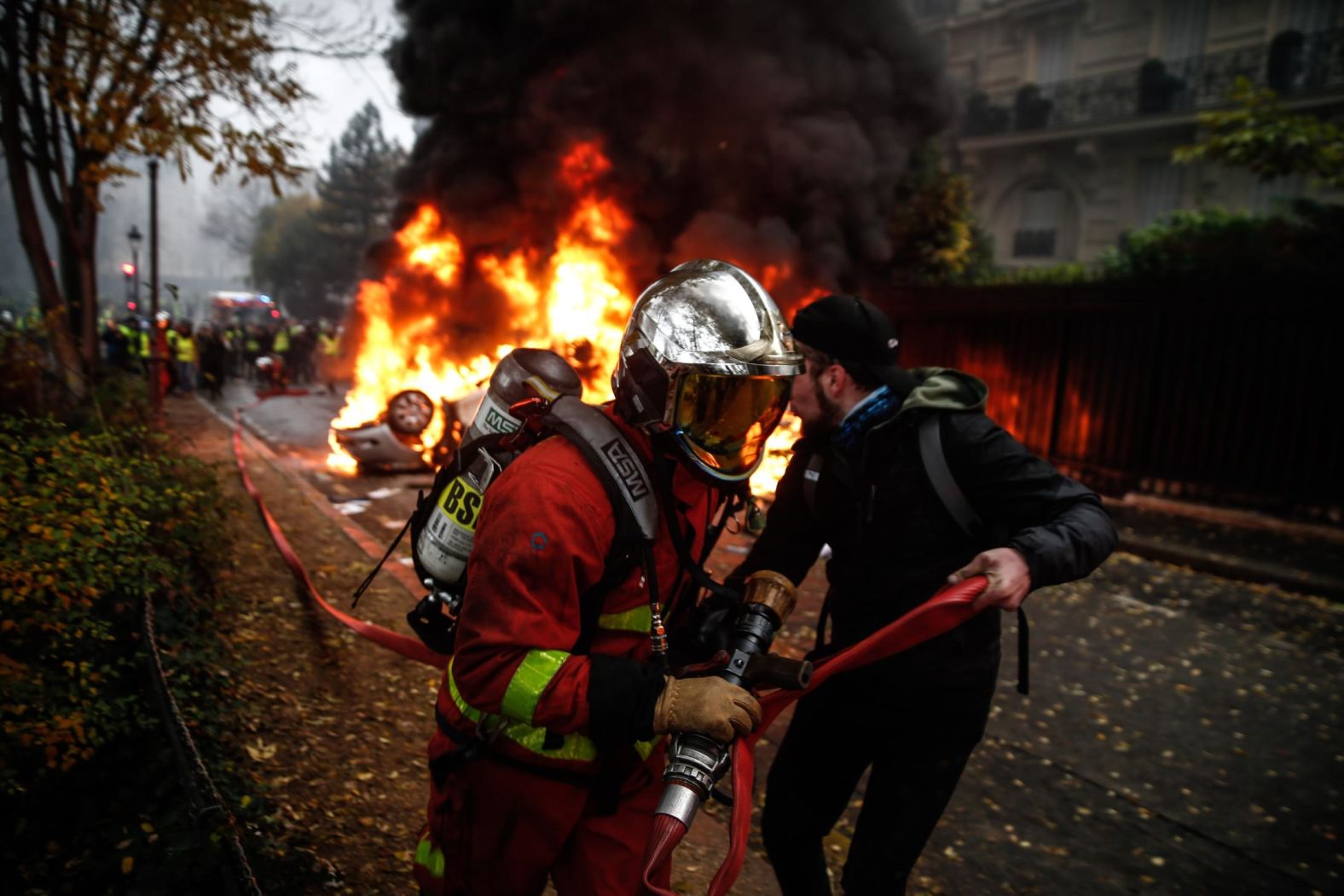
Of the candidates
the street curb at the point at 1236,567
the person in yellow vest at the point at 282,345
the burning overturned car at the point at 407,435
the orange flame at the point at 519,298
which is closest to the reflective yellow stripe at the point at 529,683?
the street curb at the point at 1236,567

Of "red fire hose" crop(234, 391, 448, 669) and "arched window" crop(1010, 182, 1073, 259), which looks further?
"arched window" crop(1010, 182, 1073, 259)

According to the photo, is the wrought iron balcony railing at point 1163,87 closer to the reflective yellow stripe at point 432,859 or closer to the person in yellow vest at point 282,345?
the reflective yellow stripe at point 432,859

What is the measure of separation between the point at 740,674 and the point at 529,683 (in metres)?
0.52

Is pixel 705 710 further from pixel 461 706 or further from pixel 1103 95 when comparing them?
pixel 1103 95

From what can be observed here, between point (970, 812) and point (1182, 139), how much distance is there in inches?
864

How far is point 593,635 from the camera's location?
1.78 m

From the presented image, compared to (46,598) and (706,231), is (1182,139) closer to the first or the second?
(706,231)

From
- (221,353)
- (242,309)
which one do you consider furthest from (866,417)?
(242,309)

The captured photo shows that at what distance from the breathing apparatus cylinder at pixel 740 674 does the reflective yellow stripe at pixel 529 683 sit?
12.6 inches

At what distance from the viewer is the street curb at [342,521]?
19.5 ft

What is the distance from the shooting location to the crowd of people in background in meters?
16.9

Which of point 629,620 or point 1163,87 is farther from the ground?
point 1163,87

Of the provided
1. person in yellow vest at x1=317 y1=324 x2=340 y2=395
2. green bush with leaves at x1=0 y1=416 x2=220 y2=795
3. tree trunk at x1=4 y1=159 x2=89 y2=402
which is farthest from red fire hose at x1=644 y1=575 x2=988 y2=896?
person in yellow vest at x1=317 y1=324 x2=340 y2=395

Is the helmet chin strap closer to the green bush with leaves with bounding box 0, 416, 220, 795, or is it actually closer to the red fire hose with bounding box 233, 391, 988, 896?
the red fire hose with bounding box 233, 391, 988, 896
